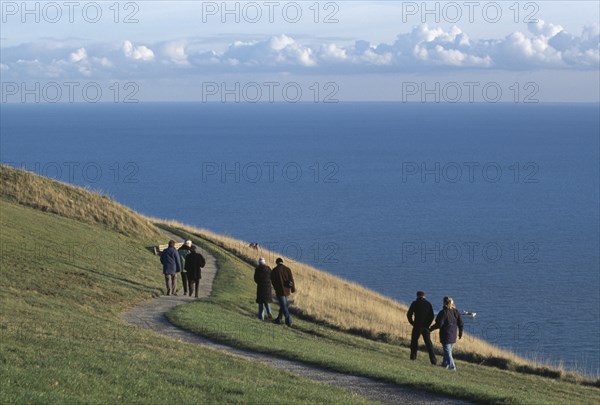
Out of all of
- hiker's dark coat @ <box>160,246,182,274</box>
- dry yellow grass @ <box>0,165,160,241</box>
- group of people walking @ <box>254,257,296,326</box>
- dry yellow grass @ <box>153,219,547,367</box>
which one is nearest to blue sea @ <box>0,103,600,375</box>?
dry yellow grass @ <box>153,219,547,367</box>

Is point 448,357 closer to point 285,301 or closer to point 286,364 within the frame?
point 286,364

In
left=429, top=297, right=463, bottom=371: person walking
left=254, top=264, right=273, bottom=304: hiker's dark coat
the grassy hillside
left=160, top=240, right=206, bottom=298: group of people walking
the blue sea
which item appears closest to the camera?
left=429, top=297, right=463, bottom=371: person walking

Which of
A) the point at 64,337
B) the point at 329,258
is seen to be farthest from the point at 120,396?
the point at 329,258

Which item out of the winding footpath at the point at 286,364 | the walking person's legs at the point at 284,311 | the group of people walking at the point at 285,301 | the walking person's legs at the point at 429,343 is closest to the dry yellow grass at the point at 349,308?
the group of people walking at the point at 285,301

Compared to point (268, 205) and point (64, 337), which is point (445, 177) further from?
point (64, 337)

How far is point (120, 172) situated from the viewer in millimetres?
163250

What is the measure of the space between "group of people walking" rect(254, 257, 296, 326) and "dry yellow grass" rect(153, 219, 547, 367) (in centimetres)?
233

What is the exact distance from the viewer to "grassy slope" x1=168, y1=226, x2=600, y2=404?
680 inches

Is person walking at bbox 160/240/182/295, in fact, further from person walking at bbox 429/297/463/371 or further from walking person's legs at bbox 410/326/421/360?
person walking at bbox 429/297/463/371

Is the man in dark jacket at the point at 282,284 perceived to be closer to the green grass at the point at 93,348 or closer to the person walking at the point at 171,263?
the green grass at the point at 93,348

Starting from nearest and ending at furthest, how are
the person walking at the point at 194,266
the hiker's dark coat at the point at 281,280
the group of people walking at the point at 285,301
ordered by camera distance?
the group of people walking at the point at 285,301
the hiker's dark coat at the point at 281,280
the person walking at the point at 194,266

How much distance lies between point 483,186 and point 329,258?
7583cm

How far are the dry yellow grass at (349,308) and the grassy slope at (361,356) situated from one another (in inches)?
50.2

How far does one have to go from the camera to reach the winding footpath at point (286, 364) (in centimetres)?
1620
